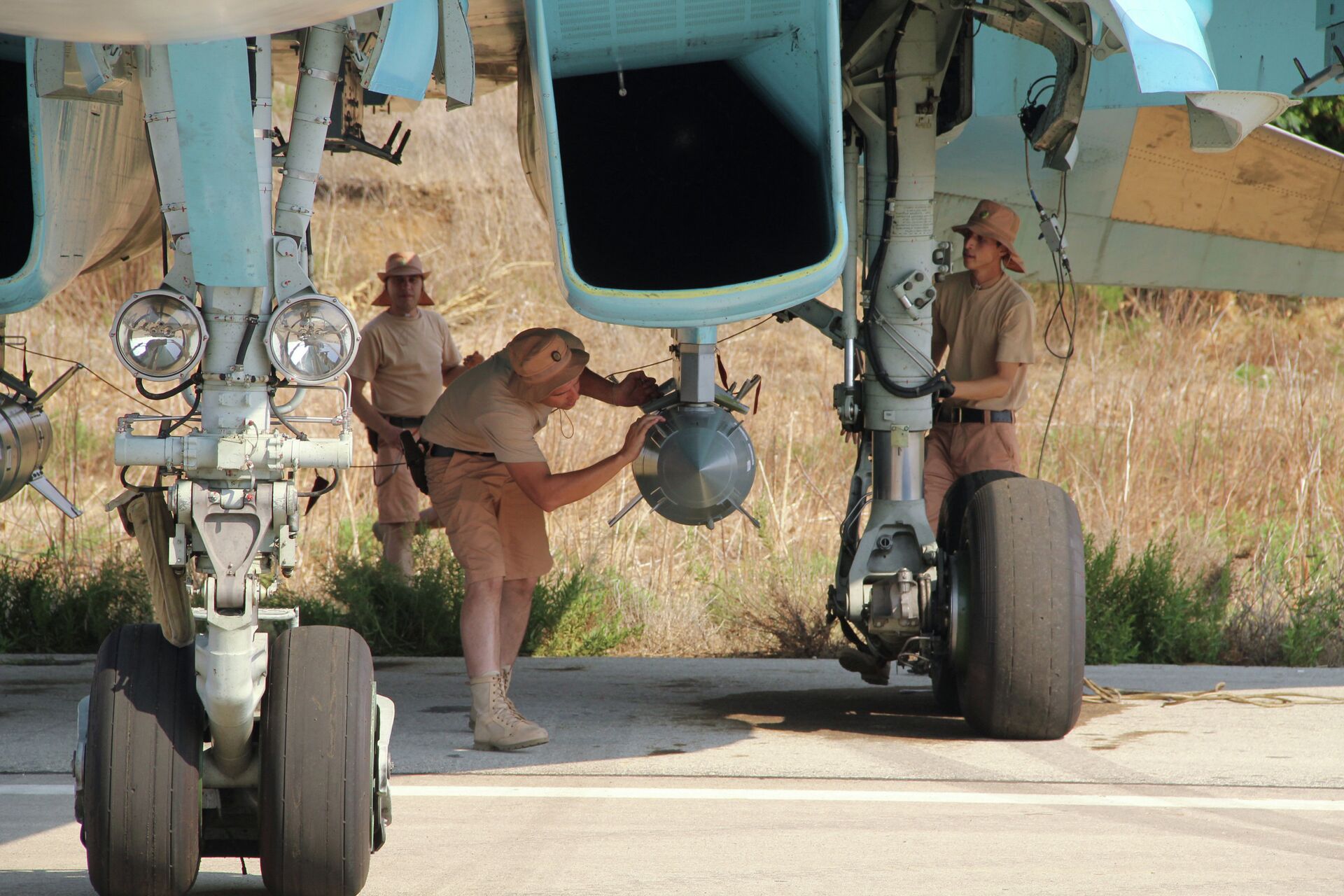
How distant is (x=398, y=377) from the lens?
8.34 meters

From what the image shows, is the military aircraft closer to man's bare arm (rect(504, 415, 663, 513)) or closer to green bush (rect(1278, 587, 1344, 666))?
man's bare arm (rect(504, 415, 663, 513))

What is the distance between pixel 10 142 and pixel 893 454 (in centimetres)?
369

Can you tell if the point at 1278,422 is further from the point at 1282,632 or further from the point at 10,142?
the point at 10,142

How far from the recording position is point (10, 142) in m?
6.05

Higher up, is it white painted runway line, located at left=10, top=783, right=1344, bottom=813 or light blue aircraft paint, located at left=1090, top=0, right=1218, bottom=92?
light blue aircraft paint, located at left=1090, top=0, right=1218, bottom=92

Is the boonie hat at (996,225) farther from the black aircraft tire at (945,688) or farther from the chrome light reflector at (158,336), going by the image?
the chrome light reflector at (158,336)

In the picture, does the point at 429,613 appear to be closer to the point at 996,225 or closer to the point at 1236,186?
the point at 996,225

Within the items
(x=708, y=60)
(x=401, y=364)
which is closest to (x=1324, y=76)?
(x=708, y=60)

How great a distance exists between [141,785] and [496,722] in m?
2.20

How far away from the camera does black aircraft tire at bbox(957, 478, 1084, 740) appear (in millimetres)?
5340

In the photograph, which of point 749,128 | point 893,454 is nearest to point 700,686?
point 893,454

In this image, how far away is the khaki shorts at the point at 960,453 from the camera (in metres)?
6.48

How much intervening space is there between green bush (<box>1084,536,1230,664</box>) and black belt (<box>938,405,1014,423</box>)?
1.81 m

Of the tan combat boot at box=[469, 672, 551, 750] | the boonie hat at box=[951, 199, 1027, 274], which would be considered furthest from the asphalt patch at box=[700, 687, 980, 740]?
the boonie hat at box=[951, 199, 1027, 274]
